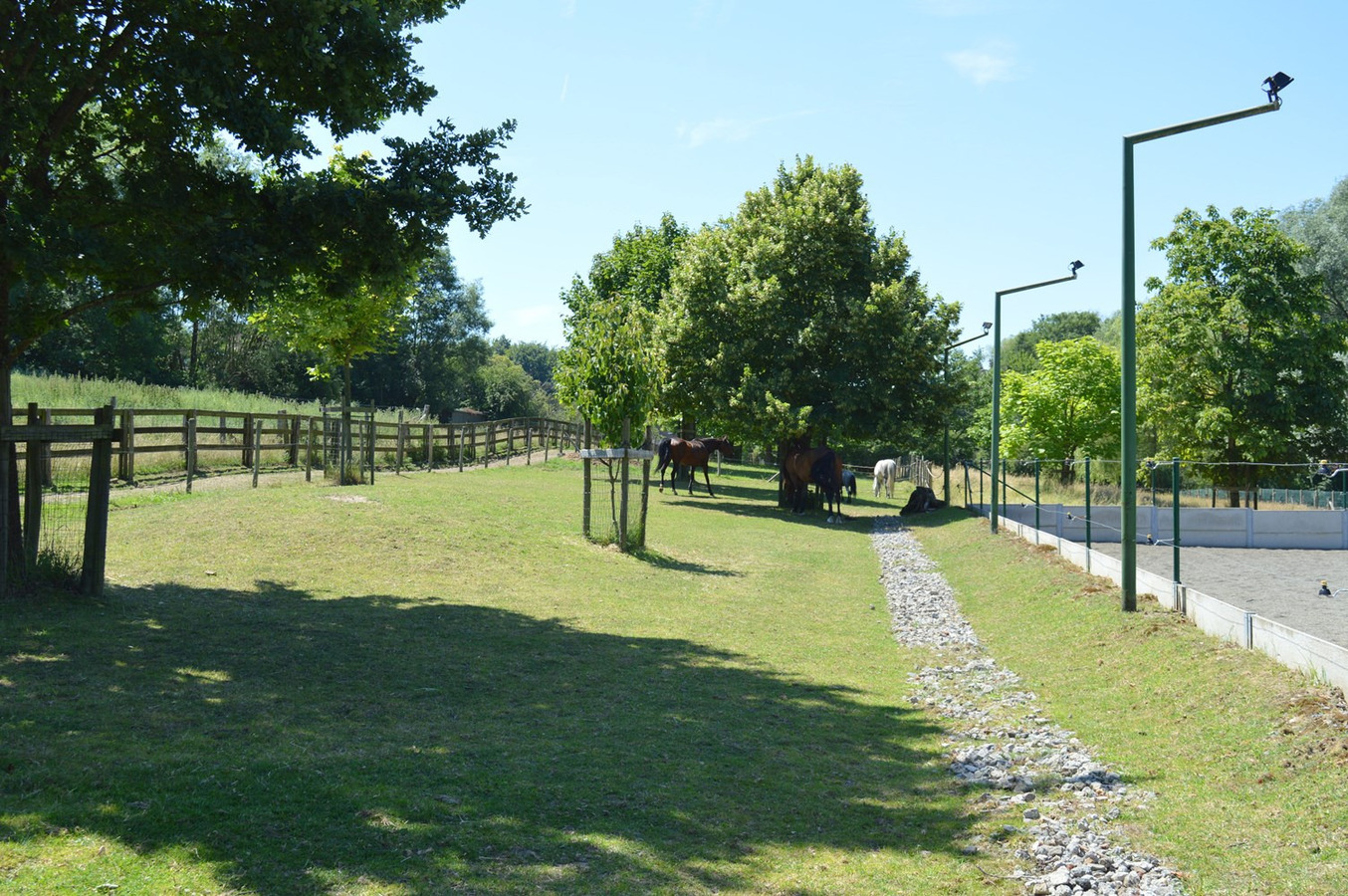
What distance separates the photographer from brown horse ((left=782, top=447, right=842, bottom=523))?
105 ft

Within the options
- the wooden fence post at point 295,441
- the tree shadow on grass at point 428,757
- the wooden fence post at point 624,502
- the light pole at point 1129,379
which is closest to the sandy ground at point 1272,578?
the light pole at point 1129,379

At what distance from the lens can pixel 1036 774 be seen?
23.9ft

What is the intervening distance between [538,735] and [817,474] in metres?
25.3

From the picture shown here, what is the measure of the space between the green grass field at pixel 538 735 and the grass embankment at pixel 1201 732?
0.03 metres

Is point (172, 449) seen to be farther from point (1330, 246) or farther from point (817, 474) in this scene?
point (1330, 246)

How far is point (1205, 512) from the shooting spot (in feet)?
89.1

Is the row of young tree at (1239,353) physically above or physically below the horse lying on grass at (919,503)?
above

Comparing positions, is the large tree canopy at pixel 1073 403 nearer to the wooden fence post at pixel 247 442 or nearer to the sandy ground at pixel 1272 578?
the sandy ground at pixel 1272 578

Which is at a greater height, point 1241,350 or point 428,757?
point 1241,350

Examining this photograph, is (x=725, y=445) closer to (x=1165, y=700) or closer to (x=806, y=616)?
(x=806, y=616)

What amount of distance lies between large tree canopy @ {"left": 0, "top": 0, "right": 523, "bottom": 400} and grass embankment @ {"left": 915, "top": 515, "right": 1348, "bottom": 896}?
7.95 metres

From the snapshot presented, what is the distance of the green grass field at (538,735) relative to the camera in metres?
5.27

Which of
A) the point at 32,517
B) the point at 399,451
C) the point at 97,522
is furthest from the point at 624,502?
the point at 399,451

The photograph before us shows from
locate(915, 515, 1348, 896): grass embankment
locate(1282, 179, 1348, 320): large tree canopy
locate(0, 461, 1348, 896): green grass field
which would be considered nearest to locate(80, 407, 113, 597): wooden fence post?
locate(0, 461, 1348, 896): green grass field
